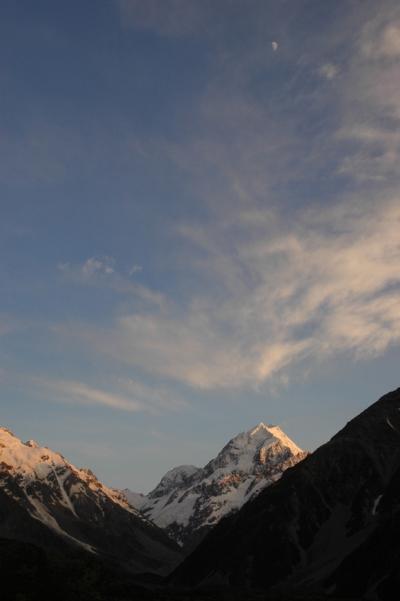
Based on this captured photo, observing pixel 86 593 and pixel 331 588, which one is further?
pixel 331 588

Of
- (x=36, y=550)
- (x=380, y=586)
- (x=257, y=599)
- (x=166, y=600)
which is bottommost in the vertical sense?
(x=380, y=586)

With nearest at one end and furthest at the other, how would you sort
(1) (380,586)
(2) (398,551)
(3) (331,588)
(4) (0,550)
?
1. (4) (0,550)
2. (1) (380,586)
3. (2) (398,551)
4. (3) (331,588)

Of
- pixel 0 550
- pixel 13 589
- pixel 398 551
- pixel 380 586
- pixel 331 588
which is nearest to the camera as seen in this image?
pixel 13 589

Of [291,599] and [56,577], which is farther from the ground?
[56,577]

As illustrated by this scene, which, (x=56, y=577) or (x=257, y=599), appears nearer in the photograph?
(x=56, y=577)

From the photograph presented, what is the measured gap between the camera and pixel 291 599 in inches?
6535

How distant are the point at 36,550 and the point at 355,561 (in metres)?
116

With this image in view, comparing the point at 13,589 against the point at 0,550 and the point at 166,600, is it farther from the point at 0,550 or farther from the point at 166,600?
the point at 166,600

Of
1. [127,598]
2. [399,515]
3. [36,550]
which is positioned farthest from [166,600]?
[399,515]

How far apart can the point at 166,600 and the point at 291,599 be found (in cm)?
3444

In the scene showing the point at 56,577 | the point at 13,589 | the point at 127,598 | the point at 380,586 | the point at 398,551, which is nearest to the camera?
the point at 13,589

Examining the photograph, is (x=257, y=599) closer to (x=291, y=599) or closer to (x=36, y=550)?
(x=291, y=599)

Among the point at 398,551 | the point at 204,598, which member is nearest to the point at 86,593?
the point at 204,598

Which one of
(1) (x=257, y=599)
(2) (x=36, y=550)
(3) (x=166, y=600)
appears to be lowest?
(1) (x=257, y=599)
